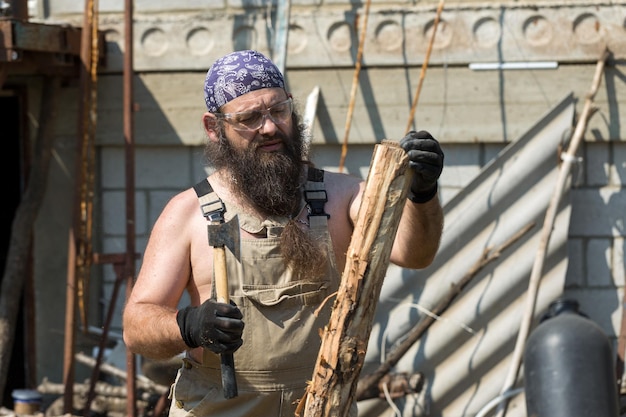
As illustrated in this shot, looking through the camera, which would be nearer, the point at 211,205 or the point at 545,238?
the point at 211,205

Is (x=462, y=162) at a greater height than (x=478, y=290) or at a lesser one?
greater

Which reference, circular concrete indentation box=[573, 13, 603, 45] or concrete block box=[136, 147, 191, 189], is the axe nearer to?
concrete block box=[136, 147, 191, 189]

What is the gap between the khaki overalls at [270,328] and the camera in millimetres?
3252

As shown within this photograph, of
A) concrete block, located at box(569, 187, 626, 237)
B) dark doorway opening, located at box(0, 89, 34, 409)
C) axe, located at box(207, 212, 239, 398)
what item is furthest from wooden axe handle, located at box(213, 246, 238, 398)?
dark doorway opening, located at box(0, 89, 34, 409)

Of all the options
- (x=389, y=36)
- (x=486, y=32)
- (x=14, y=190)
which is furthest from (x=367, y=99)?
(x=14, y=190)

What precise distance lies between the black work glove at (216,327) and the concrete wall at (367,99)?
2.81m

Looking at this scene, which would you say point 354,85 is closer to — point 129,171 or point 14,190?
point 129,171

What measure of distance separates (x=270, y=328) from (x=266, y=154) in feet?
1.82

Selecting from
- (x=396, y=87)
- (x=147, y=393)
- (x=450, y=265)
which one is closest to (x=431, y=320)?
(x=450, y=265)

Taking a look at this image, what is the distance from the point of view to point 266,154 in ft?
11.1

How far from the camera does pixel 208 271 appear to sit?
3352 millimetres

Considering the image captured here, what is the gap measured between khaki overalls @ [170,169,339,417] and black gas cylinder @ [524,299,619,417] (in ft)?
5.43

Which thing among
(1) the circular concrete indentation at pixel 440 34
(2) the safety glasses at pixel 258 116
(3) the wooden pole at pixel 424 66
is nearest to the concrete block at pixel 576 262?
(3) the wooden pole at pixel 424 66

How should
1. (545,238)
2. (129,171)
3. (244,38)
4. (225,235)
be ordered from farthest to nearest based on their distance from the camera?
(244,38), (129,171), (545,238), (225,235)
